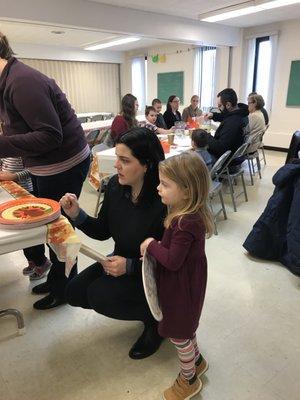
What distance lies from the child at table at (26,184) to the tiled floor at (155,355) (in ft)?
0.30

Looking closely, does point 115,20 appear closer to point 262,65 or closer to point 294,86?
point 262,65

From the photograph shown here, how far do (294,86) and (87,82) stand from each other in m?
5.66

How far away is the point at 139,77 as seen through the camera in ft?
29.7

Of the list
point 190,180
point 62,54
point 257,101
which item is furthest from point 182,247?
point 62,54

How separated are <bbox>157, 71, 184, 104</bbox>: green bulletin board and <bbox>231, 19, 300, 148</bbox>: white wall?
1.61 m

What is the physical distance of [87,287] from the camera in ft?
4.70

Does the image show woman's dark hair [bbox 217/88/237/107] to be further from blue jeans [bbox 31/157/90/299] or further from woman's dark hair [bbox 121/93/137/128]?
blue jeans [bbox 31/157/90/299]

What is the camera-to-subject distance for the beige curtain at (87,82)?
841 cm

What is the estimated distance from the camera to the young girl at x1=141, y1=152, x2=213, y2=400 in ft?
3.48

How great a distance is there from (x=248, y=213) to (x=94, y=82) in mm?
7392

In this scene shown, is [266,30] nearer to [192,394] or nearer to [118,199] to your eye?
[118,199]

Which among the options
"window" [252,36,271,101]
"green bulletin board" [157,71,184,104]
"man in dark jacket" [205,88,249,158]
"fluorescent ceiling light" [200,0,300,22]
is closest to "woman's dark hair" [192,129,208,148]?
"man in dark jacket" [205,88,249,158]

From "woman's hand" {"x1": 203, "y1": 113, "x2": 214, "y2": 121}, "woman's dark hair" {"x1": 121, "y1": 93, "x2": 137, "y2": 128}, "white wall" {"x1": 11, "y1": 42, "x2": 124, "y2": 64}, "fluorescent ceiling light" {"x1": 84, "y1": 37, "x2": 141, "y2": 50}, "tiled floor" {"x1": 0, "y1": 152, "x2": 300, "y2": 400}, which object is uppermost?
"fluorescent ceiling light" {"x1": 84, "y1": 37, "x2": 141, "y2": 50}

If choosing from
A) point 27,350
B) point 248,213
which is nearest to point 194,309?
point 27,350
